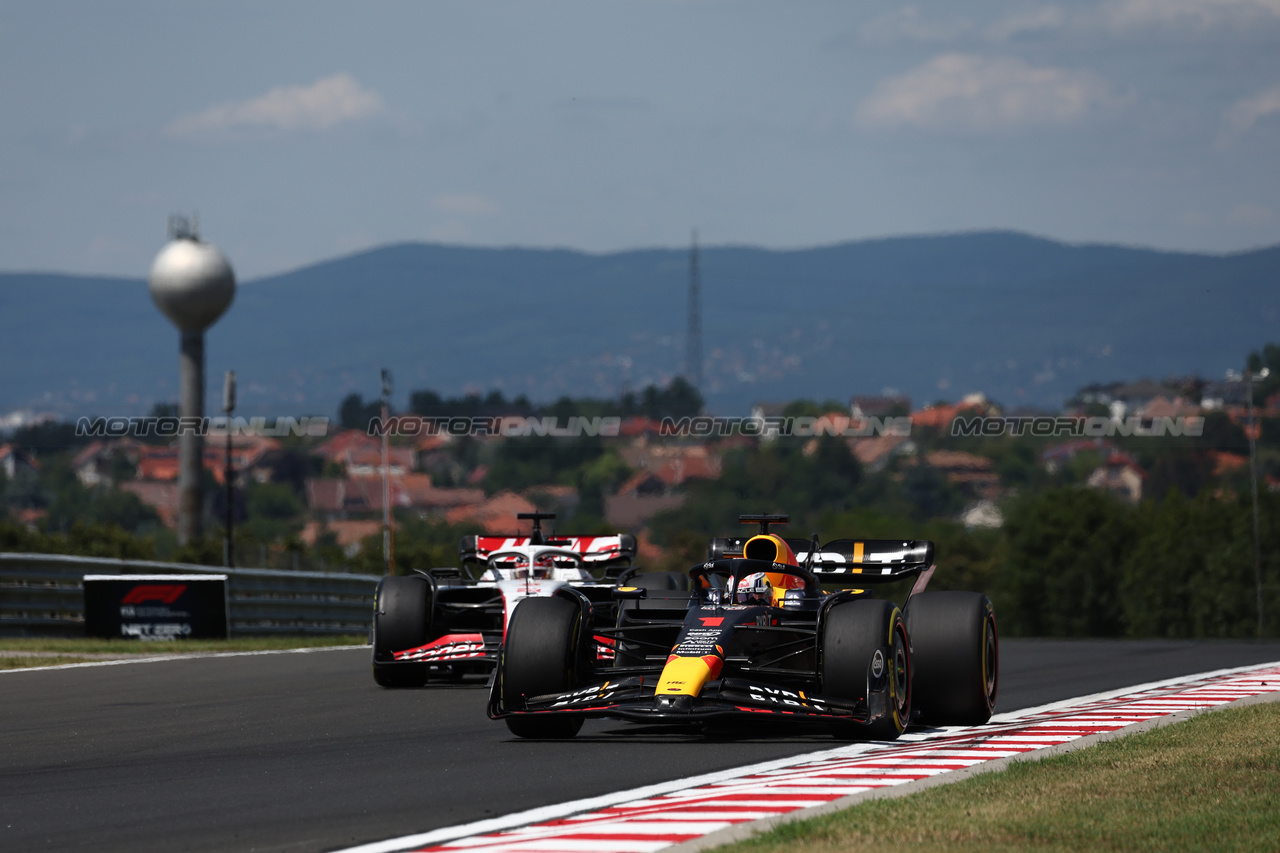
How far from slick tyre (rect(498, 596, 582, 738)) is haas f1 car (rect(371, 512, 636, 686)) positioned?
14.0 feet

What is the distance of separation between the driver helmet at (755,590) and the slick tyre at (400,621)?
561cm

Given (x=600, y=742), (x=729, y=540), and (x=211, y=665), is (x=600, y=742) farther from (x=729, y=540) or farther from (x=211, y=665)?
(x=211, y=665)

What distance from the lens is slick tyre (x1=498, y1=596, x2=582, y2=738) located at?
12.3 metres

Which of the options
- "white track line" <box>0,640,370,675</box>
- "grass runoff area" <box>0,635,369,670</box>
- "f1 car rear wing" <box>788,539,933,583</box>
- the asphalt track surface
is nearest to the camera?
the asphalt track surface

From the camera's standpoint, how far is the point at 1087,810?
8539 millimetres

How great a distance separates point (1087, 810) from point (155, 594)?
70.0 feet

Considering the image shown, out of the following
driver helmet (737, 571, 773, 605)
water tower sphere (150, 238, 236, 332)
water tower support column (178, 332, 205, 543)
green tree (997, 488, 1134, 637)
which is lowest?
green tree (997, 488, 1134, 637)

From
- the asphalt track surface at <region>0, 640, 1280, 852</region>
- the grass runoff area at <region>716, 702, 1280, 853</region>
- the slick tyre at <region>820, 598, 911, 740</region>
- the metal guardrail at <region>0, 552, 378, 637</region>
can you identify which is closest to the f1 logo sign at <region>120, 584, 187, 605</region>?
the metal guardrail at <region>0, 552, 378, 637</region>

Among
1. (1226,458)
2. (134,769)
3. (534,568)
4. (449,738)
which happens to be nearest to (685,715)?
(449,738)

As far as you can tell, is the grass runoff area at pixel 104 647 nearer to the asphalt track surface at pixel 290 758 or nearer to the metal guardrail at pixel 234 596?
the metal guardrail at pixel 234 596

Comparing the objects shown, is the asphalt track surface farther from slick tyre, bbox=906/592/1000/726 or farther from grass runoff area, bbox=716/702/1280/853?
grass runoff area, bbox=716/702/1280/853

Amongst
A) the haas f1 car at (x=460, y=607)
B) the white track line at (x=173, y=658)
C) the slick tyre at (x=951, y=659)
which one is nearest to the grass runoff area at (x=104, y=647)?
the white track line at (x=173, y=658)

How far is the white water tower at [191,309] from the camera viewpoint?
79.4 m

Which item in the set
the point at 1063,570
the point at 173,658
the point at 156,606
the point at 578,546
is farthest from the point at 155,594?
the point at 1063,570
